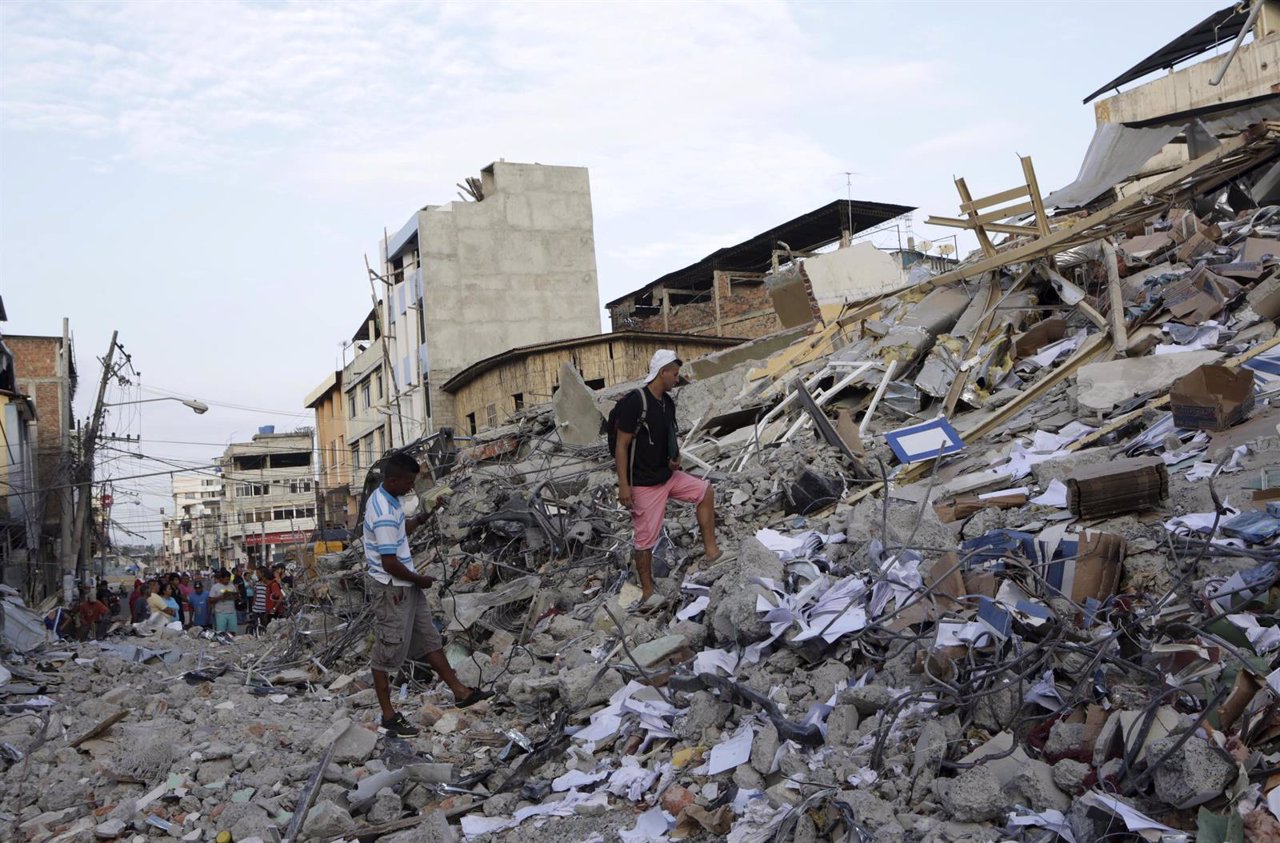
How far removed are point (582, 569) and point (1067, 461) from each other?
3466 mm

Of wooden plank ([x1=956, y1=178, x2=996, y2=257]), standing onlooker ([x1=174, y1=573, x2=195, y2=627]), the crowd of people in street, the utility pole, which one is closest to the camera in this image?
wooden plank ([x1=956, y1=178, x2=996, y2=257])

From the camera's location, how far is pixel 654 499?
6.61 metres

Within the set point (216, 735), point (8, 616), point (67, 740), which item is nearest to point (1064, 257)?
point (216, 735)

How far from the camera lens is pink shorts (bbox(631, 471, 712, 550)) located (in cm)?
660

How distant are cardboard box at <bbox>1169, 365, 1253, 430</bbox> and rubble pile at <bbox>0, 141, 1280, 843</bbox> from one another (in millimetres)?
19

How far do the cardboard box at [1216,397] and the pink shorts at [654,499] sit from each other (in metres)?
2.93

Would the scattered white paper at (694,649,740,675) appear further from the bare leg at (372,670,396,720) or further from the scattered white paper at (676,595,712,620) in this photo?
the bare leg at (372,670,396,720)

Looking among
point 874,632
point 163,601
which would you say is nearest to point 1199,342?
point 874,632

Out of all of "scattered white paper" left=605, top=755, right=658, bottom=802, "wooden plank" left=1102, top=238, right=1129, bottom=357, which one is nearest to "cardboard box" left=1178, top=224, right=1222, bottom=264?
"wooden plank" left=1102, top=238, right=1129, bottom=357

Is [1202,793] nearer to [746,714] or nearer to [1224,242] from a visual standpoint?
[746,714]

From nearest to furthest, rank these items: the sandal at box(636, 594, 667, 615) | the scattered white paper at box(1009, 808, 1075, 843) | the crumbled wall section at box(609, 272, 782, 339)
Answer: the scattered white paper at box(1009, 808, 1075, 843) < the sandal at box(636, 594, 667, 615) < the crumbled wall section at box(609, 272, 782, 339)

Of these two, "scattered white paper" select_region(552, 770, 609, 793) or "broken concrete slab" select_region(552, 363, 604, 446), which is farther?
"broken concrete slab" select_region(552, 363, 604, 446)

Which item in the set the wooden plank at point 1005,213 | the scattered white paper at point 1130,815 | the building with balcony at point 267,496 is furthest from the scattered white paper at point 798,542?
the building with balcony at point 267,496

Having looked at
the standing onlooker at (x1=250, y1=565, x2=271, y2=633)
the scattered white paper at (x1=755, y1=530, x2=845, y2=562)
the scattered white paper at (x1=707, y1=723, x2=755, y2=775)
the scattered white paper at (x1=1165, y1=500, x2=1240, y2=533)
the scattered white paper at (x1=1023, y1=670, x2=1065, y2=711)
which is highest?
the scattered white paper at (x1=1165, y1=500, x2=1240, y2=533)
